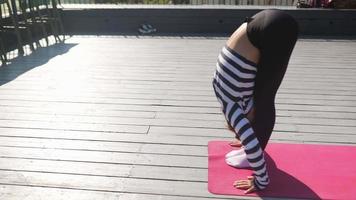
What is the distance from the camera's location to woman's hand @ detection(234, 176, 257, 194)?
105 inches

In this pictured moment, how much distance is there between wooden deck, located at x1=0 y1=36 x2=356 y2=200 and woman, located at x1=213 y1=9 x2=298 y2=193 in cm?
48

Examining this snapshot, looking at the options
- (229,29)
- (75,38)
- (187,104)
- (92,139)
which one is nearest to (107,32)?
(75,38)

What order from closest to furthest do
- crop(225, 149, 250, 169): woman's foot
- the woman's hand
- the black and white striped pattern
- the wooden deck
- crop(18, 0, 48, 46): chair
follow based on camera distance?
1. the black and white striped pattern
2. the woman's hand
3. the wooden deck
4. crop(225, 149, 250, 169): woman's foot
5. crop(18, 0, 48, 46): chair

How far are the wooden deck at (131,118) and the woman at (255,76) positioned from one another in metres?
0.48

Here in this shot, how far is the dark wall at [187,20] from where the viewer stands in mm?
8008

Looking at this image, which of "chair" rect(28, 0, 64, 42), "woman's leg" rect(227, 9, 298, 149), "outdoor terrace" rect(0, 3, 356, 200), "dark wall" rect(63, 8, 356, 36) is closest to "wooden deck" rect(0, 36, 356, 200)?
"outdoor terrace" rect(0, 3, 356, 200)

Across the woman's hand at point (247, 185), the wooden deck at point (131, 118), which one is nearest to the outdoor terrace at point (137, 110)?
the wooden deck at point (131, 118)

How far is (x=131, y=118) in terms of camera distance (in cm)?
395

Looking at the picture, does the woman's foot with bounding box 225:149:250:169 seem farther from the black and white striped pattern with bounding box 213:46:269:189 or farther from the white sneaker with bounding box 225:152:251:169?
the black and white striped pattern with bounding box 213:46:269:189

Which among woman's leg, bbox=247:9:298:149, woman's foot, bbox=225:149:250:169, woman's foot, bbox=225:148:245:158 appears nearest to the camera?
woman's leg, bbox=247:9:298:149

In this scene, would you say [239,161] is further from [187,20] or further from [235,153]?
[187,20]

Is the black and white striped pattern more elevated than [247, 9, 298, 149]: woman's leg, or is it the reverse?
[247, 9, 298, 149]: woman's leg

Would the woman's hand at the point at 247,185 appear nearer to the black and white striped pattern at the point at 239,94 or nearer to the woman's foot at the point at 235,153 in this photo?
the black and white striped pattern at the point at 239,94

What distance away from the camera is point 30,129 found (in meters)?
3.71
